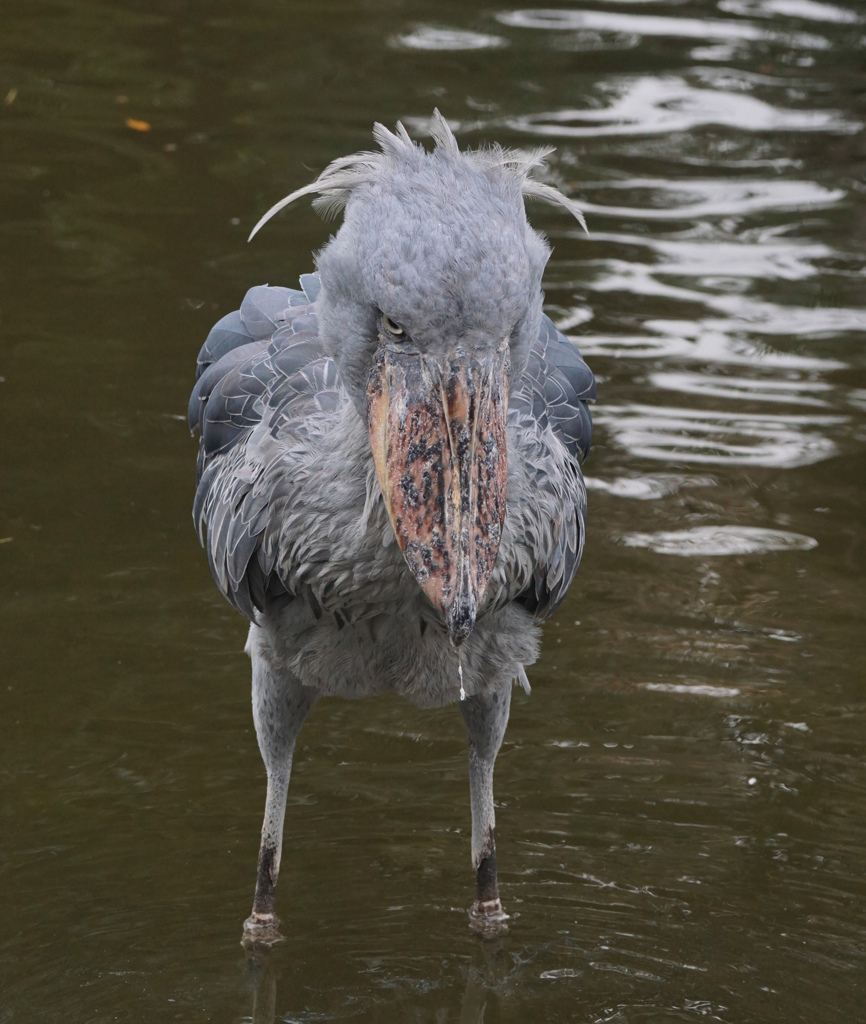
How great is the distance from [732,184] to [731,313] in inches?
70.0

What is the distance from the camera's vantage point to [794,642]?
239 inches

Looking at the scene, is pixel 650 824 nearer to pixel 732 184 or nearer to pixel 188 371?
pixel 188 371

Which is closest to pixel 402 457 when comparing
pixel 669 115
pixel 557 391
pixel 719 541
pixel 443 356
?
pixel 443 356

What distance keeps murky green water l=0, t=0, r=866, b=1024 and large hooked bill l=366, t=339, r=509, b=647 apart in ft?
6.11

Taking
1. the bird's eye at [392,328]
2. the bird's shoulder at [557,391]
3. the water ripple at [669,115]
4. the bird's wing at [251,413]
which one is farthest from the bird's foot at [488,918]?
the water ripple at [669,115]

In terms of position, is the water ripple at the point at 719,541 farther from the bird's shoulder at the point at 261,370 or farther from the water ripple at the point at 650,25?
the water ripple at the point at 650,25

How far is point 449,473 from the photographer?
3062mm

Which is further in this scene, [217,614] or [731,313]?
[731,313]

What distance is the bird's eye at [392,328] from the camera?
310 cm

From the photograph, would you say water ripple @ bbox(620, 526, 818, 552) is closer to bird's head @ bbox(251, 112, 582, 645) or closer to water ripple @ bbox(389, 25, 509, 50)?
bird's head @ bbox(251, 112, 582, 645)

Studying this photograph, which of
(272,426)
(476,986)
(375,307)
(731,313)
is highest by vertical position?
(375,307)

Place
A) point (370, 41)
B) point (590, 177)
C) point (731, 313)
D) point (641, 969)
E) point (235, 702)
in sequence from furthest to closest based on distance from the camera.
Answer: point (370, 41) < point (590, 177) < point (731, 313) < point (235, 702) < point (641, 969)

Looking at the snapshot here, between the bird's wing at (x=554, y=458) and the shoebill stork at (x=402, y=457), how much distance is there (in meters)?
0.01

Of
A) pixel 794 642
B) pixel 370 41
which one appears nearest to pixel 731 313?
pixel 794 642
